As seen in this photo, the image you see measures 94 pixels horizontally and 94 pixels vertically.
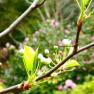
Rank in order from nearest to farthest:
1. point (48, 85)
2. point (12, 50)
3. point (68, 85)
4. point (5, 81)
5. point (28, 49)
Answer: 1. point (28, 49)
2. point (68, 85)
3. point (48, 85)
4. point (5, 81)
5. point (12, 50)

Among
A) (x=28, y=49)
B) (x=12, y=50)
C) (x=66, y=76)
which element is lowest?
(x=28, y=49)

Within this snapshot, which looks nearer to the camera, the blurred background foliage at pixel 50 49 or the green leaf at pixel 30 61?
the green leaf at pixel 30 61

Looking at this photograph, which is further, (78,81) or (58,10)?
(58,10)

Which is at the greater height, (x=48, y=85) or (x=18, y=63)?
(x=18, y=63)

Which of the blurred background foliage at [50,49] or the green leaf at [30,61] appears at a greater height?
the blurred background foliage at [50,49]

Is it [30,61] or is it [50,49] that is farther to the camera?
[50,49]

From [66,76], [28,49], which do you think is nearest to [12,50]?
[66,76]

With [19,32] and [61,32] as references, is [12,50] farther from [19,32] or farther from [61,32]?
[19,32]

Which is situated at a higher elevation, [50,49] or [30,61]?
[50,49]

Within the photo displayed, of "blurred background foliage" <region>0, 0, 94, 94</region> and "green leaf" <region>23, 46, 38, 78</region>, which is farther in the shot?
"blurred background foliage" <region>0, 0, 94, 94</region>

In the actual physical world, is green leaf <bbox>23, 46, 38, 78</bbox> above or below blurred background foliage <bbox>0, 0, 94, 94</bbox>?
below

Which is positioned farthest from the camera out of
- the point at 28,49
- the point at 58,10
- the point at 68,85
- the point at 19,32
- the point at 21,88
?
the point at 19,32
